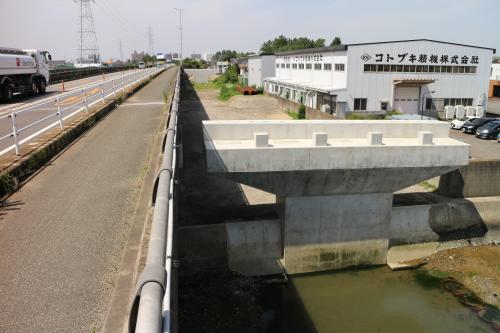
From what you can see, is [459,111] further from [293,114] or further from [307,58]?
[307,58]

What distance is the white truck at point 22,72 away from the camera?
24875mm

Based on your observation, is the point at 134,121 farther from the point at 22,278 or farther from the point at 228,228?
the point at 22,278

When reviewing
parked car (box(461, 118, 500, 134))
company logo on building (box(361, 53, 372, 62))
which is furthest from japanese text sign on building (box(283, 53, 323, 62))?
parked car (box(461, 118, 500, 134))

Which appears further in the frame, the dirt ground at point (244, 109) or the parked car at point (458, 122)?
the dirt ground at point (244, 109)

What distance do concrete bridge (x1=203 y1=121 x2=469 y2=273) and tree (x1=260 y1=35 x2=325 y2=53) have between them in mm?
89550

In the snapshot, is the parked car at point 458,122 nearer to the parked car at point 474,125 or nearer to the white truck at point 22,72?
the parked car at point 474,125

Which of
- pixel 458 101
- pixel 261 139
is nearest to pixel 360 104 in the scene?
pixel 458 101

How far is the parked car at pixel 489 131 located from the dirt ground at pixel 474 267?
1378cm

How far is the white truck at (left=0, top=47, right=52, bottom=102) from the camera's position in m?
24.9

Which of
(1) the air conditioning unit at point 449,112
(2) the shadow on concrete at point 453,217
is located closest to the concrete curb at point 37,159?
(2) the shadow on concrete at point 453,217

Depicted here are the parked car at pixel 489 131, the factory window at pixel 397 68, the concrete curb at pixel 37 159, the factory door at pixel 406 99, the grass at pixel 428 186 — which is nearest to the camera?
the concrete curb at pixel 37 159

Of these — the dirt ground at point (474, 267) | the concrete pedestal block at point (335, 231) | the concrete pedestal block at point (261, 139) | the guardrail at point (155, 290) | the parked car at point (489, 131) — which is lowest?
the dirt ground at point (474, 267)

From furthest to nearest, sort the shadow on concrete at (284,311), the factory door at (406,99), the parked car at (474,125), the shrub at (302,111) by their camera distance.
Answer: the shrub at (302,111)
the factory door at (406,99)
the parked car at (474,125)
the shadow on concrete at (284,311)

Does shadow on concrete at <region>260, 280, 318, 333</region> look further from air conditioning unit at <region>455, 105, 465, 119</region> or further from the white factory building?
air conditioning unit at <region>455, 105, 465, 119</region>
